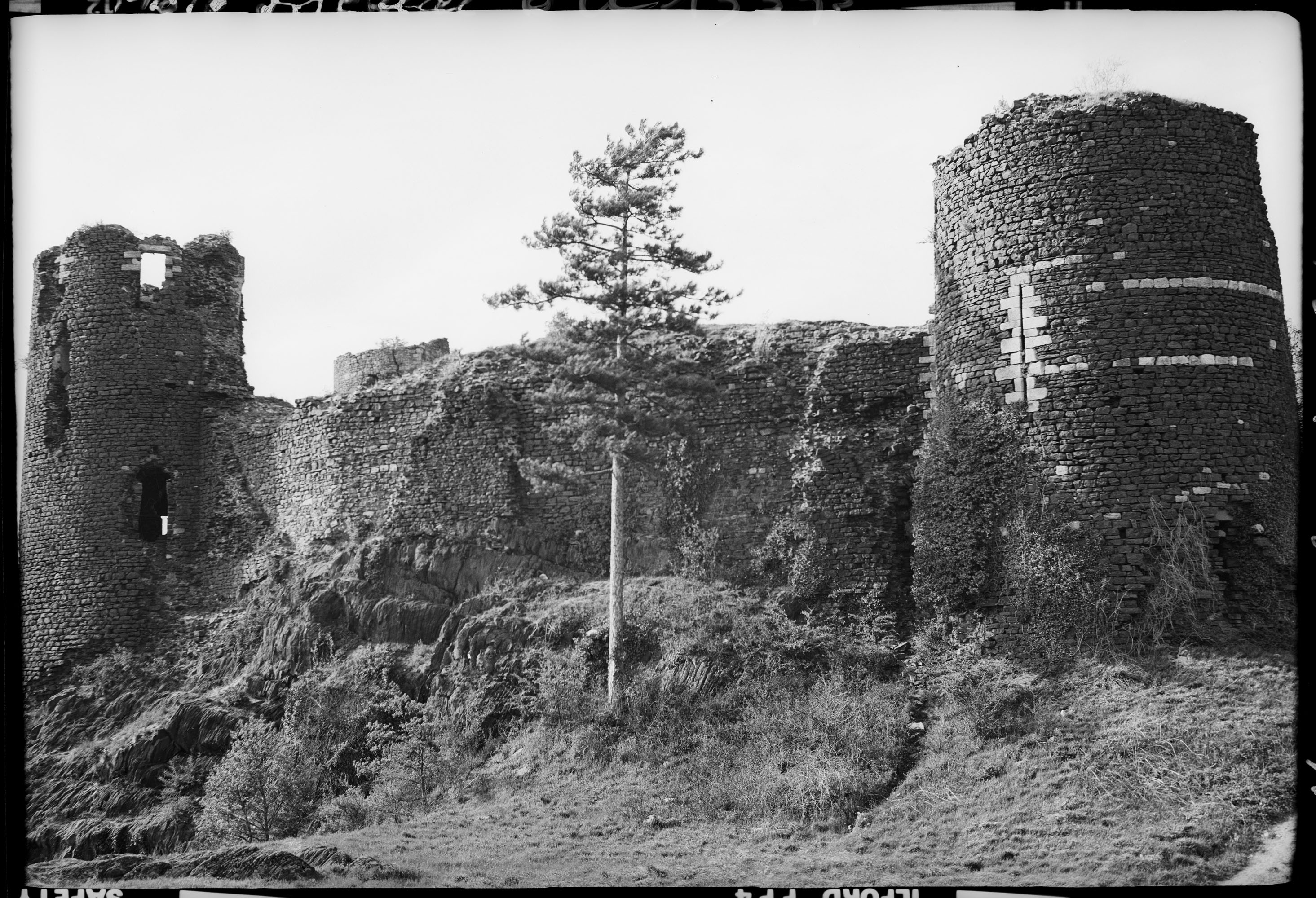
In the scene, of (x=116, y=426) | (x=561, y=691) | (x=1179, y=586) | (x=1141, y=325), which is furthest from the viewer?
(x=116, y=426)

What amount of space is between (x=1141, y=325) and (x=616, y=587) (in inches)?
302

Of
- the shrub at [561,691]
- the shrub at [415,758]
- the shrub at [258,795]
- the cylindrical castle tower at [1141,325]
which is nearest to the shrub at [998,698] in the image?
the cylindrical castle tower at [1141,325]

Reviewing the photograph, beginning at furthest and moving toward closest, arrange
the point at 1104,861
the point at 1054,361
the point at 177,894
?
the point at 1054,361
the point at 177,894
the point at 1104,861

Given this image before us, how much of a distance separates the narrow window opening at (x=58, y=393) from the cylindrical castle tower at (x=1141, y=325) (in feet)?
50.0

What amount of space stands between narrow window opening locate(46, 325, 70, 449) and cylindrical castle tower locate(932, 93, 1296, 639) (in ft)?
50.0

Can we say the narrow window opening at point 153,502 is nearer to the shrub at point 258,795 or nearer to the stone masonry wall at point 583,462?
the stone masonry wall at point 583,462

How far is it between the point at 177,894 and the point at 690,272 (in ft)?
34.2

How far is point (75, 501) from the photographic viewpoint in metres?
26.9

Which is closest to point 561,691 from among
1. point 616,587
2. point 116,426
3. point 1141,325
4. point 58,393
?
point 616,587

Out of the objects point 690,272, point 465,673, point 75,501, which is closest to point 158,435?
point 75,501

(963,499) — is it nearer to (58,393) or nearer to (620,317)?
(620,317)

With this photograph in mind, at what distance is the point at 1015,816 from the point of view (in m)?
18.2

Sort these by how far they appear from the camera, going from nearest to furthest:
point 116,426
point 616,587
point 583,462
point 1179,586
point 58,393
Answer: point 1179,586
point 616,587
point 583,462
point 116,426
point 58,393

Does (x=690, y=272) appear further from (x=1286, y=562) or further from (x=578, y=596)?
(x=1286, y=562)
